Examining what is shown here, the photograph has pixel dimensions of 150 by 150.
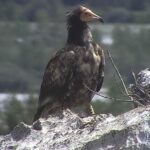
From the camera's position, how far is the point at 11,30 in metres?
66.4

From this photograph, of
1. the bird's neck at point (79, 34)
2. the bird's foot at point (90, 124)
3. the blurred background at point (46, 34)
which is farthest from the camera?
the blurred background at point (46, 34)

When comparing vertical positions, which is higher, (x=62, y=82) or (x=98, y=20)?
(x=98, y=20)

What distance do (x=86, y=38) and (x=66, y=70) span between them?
41 cm

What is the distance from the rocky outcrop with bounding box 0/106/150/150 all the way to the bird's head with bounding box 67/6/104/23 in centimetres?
326

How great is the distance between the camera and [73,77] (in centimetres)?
940

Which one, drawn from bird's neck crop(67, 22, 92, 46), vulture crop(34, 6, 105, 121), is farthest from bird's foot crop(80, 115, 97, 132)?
bird's neck crop(67, 22, 92, 46)

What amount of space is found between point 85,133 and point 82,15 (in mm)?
4145

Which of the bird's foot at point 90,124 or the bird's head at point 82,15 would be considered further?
the bird's head at point 82,15

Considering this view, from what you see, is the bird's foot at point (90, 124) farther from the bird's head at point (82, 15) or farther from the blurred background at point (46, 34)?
the blurred background at point (46, 34)

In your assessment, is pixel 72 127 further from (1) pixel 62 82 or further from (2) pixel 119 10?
(2) pixel 119 10

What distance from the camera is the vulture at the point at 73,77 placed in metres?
9.27

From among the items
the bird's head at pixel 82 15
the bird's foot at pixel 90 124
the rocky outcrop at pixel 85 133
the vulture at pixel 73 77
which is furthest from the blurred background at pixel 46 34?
the bird's foot at pixel 90 124

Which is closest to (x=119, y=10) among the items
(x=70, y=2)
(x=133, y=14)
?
(x=133, y=14)

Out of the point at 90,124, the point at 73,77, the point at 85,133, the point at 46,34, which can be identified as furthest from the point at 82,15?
the point at 46,34
